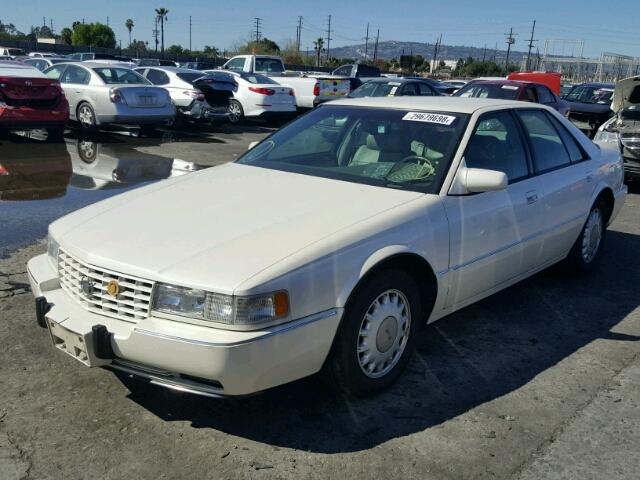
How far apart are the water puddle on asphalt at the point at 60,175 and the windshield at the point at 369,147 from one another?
8.85 feet

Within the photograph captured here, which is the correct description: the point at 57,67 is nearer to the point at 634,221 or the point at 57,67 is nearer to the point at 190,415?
the point at 634,221

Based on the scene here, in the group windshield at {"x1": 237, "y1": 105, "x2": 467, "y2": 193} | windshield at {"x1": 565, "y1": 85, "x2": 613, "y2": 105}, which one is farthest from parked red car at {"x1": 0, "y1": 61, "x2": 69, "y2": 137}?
windshield at {"x1": 565, "y1": 85, "x2": 613, "y2": 105}

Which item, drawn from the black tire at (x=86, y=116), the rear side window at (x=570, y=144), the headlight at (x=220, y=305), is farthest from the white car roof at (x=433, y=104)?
the black tire at (x=86, y=116)

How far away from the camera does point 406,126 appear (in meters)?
4.18

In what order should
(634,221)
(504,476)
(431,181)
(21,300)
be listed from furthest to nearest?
(634,221)
(21,300)
(431,181)
(504,476)

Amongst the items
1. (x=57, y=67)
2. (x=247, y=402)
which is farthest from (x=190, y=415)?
(x=57, y=67)

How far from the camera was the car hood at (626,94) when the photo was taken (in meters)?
10.5

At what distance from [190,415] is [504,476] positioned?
1.48m

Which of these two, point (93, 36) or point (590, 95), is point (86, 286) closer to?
point (590, 95)

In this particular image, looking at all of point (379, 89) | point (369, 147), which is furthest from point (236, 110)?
point (369, 147)

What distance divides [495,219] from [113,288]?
2278 mm

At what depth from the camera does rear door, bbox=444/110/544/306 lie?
12.3 ft

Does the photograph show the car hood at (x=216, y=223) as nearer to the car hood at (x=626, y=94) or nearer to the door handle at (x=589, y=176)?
the door handle at (x=589, y=176)

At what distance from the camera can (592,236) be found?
215 inches
